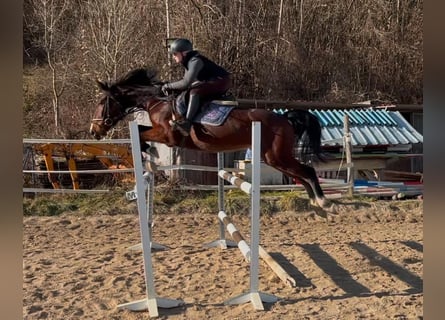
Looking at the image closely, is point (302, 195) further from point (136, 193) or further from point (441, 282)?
point (441, 282)

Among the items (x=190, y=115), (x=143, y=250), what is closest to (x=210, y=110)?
(x=190, y=115)

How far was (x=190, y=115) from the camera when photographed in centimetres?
432

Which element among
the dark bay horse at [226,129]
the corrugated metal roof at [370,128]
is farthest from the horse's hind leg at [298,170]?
the corrugated metal roof at [370,128]

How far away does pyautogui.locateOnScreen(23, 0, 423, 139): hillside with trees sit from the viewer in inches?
414

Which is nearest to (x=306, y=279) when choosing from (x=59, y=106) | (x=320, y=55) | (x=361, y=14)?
(x=59, y=106)

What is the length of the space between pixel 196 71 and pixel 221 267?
5.91 feet

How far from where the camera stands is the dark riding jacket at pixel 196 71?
4316 millimetres

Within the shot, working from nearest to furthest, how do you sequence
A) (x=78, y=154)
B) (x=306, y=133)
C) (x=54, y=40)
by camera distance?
(x=306, y=133), (x=78, y=154), (x=54, y=40)

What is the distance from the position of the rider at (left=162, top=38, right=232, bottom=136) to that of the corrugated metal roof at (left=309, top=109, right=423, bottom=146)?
4.65 metres

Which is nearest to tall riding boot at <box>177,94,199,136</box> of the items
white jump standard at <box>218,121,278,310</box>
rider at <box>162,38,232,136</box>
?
rider at <box>162,38,232,136</box>

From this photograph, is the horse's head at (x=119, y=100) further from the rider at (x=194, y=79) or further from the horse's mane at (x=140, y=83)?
the rider at (x=194, y=79)

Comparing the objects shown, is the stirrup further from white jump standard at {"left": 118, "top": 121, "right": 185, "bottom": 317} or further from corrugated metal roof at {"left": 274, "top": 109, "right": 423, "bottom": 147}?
corrugated metal roof at {"left": 274, "top": 109, "right": 423, "bottom": 147}

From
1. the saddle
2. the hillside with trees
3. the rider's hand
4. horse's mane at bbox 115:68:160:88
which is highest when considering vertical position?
the hillside with trees

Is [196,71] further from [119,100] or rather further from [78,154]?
[78,154]
